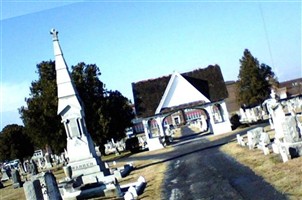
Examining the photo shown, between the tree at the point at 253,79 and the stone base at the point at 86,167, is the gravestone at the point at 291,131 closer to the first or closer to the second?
the stone base at the point at 86,167

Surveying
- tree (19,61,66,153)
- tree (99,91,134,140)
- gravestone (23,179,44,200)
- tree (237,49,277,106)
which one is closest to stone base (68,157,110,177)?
gravestone (23,179,44,200)

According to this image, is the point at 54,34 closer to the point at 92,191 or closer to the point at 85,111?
the point at 92,191

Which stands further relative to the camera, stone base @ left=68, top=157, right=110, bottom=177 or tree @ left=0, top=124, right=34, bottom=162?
tree @ left=0, top=124, right=34, bottom=162

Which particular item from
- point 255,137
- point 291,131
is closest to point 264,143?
A: point 255,137

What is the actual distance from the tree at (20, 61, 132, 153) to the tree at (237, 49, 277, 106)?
18953 mm

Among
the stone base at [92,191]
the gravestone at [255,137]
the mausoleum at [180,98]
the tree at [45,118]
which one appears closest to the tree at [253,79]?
the mausoleum at [180,98]

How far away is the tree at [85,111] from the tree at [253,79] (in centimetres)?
1895

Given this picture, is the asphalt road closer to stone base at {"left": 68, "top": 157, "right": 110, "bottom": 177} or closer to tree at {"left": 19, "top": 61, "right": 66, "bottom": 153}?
stone base at {"left": 68, "top": 157, "right": 110, "bottom": 177}

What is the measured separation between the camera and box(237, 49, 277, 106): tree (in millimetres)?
55688

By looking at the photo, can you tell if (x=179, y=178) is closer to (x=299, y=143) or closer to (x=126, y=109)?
(x=299, y=143)

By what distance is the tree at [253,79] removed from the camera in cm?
5569

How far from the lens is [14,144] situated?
64.2m

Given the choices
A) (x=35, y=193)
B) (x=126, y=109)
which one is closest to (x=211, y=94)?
(x=126, y=109)

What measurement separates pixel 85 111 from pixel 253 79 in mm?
25097
